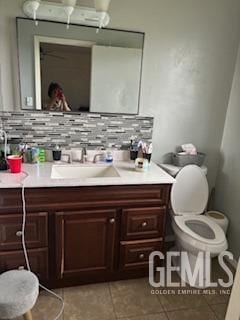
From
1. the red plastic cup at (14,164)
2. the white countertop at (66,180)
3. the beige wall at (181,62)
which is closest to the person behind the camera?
the white countertop at (66,180)

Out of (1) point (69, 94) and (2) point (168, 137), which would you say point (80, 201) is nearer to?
(1) point (69, 94)

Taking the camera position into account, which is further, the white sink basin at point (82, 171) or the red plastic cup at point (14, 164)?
the white sink basin at point (82, 171)

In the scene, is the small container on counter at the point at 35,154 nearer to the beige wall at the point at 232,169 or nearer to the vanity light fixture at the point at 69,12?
the vanity light fixture at the point at 69,12

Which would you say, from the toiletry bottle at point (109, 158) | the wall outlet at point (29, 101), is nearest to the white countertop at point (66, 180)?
the toiletry bottle at point (109, 158)

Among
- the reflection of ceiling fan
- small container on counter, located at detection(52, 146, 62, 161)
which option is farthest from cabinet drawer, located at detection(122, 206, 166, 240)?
the reflection of ceiling fan

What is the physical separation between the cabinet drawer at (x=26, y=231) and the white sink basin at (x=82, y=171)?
37 centimetres

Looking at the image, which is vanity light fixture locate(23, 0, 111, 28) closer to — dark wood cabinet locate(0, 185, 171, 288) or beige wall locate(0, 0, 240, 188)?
beige wall locate(0, 0, 240, 188)

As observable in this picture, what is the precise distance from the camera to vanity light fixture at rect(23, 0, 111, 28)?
5.31 feet

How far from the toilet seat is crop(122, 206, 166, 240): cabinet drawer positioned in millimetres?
189

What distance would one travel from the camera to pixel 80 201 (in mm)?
1582

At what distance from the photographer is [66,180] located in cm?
153

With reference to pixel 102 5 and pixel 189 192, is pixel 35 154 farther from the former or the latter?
pixel 189 192

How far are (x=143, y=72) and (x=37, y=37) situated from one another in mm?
815

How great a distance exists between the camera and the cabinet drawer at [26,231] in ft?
4.95
